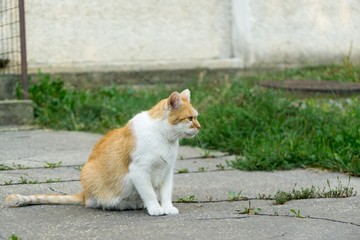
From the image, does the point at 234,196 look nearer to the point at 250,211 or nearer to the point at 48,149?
the point at 250,211

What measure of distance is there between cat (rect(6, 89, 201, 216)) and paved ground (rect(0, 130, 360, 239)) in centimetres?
8

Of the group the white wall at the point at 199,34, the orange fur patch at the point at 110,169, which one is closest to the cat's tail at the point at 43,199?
the orange fur patch at the point at 110,169

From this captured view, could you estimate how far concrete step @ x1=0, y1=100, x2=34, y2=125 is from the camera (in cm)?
871

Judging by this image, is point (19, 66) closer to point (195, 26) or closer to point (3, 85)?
Answer: point (3, 85)

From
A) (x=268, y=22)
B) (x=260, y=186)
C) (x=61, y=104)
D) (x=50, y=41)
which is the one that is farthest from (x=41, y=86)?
(x=260, y=186)

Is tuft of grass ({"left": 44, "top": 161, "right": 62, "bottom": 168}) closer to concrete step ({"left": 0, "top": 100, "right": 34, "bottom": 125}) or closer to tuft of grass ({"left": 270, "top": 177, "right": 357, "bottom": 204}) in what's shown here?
tuft of grass ({"left": 270, "top": 177, "right": 357, "bottom": 204})

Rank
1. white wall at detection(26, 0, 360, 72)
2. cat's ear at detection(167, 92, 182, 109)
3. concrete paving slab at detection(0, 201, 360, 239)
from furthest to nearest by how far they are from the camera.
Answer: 1. white wall at detection(26, 0, 360, 72)
2. cat's ear at detection(167, 92, 182, 109)
3. concrete paving slab at detection(0, 201, 360, 239)

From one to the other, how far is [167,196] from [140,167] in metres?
0.29

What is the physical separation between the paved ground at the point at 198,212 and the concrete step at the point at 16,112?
1.79 m

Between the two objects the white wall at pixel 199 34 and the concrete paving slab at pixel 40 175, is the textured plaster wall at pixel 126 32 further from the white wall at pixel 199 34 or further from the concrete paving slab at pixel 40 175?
the concrete paving slab at pixel 40 175

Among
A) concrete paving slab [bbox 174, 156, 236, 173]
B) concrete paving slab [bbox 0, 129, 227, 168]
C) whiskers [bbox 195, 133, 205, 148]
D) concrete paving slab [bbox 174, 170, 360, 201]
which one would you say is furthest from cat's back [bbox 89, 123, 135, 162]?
whiskers [bbox 195, 133, 205, 148]

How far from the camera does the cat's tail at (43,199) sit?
16.1 ft

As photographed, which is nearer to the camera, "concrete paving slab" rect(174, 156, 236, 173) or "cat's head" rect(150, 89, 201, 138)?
"cat's head" rect(150, 89, 201, 138)

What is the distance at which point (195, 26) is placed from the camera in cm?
1079
